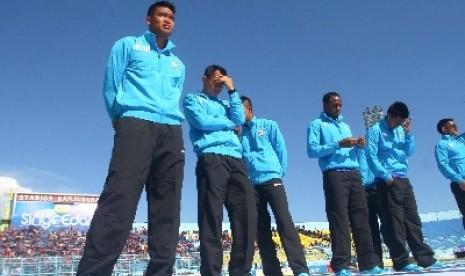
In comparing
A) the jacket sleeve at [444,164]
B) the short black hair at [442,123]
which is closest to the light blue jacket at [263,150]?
the jacket sleeve at [444,164]

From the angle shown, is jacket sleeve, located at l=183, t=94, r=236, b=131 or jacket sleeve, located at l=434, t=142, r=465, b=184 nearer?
jacket sleeve, located at l=183, t=94, r=236, b=131

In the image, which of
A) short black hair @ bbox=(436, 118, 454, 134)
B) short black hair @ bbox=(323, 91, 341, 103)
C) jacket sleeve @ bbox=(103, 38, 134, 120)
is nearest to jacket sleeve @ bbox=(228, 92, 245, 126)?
jacket sleeve @ bbox=(103, 38, 134, 120)

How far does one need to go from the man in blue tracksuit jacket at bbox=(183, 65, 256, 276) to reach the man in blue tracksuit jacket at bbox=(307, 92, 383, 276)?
1281mm

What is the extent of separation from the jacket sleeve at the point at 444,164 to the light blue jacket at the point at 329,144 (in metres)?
2.03

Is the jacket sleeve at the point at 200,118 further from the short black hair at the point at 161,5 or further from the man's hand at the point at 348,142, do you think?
the man's hand at the point at 348,142

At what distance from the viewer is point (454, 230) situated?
4925 centimetres

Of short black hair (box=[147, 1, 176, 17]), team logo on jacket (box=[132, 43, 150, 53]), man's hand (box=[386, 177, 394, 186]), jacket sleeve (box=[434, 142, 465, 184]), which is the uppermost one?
short black hair (box=[147, 1, 176, 17])

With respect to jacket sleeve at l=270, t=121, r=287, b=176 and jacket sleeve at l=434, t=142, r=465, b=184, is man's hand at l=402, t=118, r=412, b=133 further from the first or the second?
jacket sleeve at l=270, t=121, r=287, b=176

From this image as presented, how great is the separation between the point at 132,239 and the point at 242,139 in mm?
33053

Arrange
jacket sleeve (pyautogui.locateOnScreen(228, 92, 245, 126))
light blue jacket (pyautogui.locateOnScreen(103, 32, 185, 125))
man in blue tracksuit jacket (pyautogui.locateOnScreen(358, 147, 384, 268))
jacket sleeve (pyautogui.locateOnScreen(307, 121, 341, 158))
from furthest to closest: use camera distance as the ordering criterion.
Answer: man in blue tracksuit jacket (pyautogui.locateOnScreen(358, 147, 384, 268)) → jacket sleeve (pyautogui.locateOnScreen(307, 121, 341, 158)) → jacket sleeve (pyautogui.locateOnScreen(228, 92, 245, 126)) → light blue jacket (pyautogui.locateOnScreen(103, 32, 185, 125))

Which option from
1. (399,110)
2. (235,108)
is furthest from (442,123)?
(235,108)

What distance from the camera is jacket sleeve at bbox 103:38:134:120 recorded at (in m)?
3.38

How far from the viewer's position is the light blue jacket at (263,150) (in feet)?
18.8

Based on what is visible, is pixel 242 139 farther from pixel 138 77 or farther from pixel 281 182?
pixel 138 77
